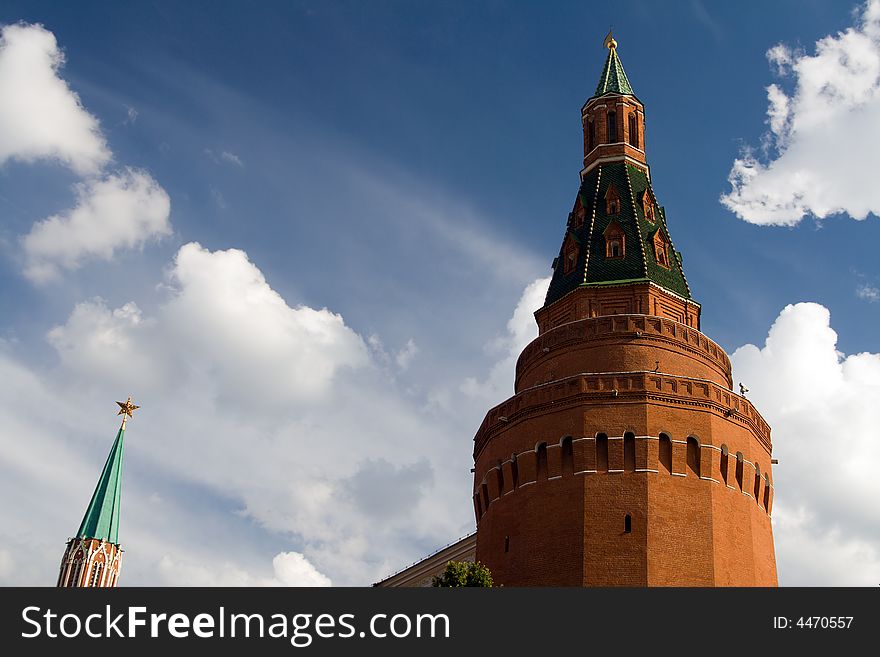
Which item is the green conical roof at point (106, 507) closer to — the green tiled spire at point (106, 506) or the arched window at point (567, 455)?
the green tiled spire at point (106, 506)

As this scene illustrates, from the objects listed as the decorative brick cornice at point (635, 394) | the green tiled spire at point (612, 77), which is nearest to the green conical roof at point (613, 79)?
the green tiled spire at point (612, 77)

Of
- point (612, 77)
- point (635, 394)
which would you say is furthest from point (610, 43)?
point (635, 394)

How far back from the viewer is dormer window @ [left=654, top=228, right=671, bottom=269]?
3984cm

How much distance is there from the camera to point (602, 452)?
108 feet

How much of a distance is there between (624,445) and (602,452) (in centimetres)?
78

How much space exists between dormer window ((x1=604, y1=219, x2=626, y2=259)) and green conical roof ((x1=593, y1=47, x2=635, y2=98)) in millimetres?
→ 8204

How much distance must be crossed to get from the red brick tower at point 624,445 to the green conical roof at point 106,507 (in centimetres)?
3536

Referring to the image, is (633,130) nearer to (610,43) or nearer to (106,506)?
(610,43)

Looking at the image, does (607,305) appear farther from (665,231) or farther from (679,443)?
(679,443)
